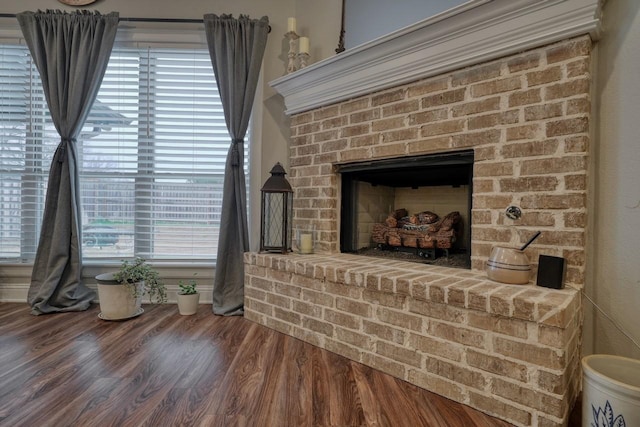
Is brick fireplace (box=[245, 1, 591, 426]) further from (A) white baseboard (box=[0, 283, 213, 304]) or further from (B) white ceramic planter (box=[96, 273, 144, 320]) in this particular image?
(B) white ceramic planter (box=[96, 273, 144, 320])

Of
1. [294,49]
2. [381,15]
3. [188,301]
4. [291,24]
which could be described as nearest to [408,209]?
[381,15]

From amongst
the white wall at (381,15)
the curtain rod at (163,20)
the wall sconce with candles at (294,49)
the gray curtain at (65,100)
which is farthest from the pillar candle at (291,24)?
the gray curtain at (65,100)

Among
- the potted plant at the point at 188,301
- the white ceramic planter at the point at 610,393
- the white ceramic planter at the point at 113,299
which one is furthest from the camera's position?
the potted plant at the point at 188,301

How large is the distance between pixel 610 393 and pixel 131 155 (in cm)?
325

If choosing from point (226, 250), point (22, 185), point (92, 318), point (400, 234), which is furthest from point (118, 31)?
point (400, 234)

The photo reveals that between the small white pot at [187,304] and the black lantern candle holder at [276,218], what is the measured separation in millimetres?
657

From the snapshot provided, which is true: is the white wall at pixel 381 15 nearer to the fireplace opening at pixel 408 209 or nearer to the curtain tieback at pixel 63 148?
the fireplace opening at pixel 408 209

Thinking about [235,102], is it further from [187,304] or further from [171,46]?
[187,304]

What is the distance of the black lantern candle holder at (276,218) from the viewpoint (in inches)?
91.8

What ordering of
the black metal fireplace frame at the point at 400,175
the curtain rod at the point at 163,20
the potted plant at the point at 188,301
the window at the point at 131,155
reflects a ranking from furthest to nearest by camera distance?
1. the window at the point at 131,155
2. the curtain rod at the point at 163,20
3. the potted plant at the point at 188,301
4. the black metal fireplace frame at the point at 400,175

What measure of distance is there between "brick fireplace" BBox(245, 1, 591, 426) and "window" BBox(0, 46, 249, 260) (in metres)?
1.23

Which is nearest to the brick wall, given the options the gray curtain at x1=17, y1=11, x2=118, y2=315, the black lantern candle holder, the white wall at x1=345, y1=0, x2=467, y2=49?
the white wall at x1=345, y1=0, x2=467, y2=49

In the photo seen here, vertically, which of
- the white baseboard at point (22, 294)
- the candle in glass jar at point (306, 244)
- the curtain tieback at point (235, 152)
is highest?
the curtain tieback at point (235, 152)

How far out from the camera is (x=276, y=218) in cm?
239
